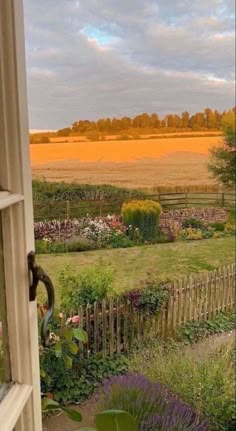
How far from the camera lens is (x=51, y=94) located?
110 cm

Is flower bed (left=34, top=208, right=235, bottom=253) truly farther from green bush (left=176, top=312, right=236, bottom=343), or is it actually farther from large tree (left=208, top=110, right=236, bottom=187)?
green bush (left=176, top=312, right=236, bottom=343)

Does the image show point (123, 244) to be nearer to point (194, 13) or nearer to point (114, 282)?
point (114, 282)

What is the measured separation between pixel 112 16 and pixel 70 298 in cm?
90

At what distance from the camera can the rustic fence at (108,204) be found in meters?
1.15

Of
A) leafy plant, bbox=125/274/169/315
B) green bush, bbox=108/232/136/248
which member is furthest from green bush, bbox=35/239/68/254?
leafy plant, bbox=125/274/169/315

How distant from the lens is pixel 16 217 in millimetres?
500

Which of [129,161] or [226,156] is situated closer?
[129,161]

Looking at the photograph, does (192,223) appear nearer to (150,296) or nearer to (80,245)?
(150,296)

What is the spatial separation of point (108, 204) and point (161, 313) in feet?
1.80

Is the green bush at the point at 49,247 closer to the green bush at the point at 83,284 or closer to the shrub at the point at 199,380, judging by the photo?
the green bush at the point at 83,284

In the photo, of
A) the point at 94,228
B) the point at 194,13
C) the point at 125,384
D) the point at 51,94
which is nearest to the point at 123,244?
the point at 94,228

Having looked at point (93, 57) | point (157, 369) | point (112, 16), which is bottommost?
point (157, 369)

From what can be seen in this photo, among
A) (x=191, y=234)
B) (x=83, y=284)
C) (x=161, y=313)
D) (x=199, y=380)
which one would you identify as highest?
(x=191, y=234)

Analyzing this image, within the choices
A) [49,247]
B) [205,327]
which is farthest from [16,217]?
[205,327]
